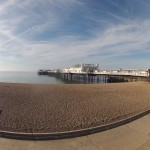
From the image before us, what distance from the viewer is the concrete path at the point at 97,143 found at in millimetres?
5348

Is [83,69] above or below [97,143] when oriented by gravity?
above

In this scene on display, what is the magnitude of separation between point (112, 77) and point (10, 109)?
44.6m

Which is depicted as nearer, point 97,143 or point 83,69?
point 97,143

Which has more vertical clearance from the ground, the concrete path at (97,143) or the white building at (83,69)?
the white building at (83,69)

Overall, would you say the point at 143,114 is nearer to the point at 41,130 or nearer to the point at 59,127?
the point at 59,127

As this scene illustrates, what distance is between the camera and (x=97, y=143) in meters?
5.66

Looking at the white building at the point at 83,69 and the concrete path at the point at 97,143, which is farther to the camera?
the white building at the point at 83,69

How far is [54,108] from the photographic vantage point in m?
10.1

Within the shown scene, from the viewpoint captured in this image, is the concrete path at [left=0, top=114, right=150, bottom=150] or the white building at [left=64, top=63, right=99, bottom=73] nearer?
the concrete path at [left=0, top=114, right=150, bottom=150]

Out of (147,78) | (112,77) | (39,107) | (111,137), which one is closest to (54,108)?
(39,107)

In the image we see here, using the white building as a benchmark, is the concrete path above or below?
below

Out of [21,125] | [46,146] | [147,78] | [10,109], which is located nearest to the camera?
[46,146]

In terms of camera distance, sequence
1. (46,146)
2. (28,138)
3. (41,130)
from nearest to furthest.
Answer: (46,146) → (28,138) → (41,130)

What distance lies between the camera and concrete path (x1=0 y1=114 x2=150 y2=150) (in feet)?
17.5
